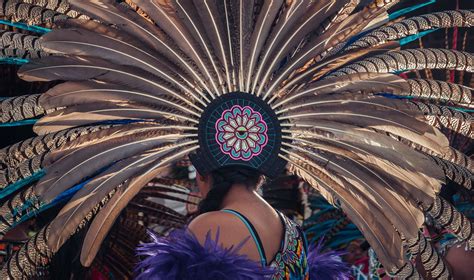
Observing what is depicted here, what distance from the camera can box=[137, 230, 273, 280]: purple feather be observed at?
2.34 m

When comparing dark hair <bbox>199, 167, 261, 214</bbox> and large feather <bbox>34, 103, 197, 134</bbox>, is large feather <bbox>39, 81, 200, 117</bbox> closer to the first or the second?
large feather <bbox>34, 103, 197, 134</bbox>

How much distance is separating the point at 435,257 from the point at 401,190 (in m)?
0.47

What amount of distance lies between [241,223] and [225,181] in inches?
9.4

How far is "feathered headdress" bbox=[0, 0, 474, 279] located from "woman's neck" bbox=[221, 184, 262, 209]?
11 cm

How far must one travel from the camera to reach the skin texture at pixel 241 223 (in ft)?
8.05

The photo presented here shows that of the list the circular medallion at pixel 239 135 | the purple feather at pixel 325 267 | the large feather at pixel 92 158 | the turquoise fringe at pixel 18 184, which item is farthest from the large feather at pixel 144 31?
the purple feather at pixel 325 267

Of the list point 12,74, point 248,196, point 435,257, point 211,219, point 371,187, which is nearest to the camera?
point 211,219

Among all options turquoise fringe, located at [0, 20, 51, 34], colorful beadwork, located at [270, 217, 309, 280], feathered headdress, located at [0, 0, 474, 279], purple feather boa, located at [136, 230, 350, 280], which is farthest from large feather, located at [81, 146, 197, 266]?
turquoise fringe, located at [0, 20, 51, 34]

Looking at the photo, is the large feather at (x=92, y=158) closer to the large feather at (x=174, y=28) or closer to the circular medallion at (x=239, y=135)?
the circular medallion at (x=239, y=135)

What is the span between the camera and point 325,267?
304cm

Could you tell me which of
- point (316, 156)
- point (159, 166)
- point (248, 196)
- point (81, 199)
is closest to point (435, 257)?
point (316, 156)

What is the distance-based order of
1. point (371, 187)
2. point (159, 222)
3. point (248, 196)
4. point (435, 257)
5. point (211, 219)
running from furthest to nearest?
point (159, 222) < point (435, 257) < point (371, 187) < point (248, 196) < point (211, 219)

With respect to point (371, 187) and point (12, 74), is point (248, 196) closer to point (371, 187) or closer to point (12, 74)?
point (371, 187)

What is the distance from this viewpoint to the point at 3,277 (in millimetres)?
2746
